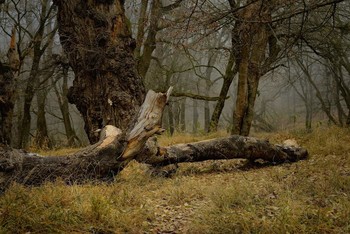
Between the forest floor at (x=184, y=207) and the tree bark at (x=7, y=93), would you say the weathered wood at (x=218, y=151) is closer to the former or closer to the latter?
the forest floor at (x=184, y=207)

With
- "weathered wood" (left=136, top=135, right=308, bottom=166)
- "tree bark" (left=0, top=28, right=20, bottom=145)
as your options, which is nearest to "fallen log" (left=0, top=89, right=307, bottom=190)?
"weathered wood" (left=136, top=135, right=308, bottom=166)

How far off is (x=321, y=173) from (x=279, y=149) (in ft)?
4.28

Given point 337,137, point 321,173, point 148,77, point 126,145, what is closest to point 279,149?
point 321,173

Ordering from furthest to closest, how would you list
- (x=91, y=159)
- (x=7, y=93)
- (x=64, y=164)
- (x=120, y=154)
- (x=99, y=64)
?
(x=7, y=93)
(x=99, y=64)
(x=120, y=154)
(x=91, y=159)
(x=64, y=164)

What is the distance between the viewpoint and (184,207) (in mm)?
3648

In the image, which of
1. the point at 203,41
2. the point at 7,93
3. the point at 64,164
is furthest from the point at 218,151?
the point at 7,93

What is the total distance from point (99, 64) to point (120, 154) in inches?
99.1

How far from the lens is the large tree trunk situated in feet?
21.6

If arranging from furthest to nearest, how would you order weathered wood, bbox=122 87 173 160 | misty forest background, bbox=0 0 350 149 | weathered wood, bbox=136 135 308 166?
weathered wood, bbox=136 135 308 166
misty forest background, bbox=0 0 350 149
weathered wood, bbox=122 87 173 160

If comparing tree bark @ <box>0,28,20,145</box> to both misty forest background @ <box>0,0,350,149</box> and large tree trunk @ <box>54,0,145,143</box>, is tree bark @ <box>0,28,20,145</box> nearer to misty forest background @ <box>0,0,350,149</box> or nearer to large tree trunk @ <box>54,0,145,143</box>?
misty forest background @ <box>0,0,350,149</box>

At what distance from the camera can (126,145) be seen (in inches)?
186

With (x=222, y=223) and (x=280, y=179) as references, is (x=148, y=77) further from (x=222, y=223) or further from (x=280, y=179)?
(x=222, y=223)

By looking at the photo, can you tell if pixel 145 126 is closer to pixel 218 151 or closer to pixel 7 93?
pixel 218 151

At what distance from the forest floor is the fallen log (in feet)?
1.19
